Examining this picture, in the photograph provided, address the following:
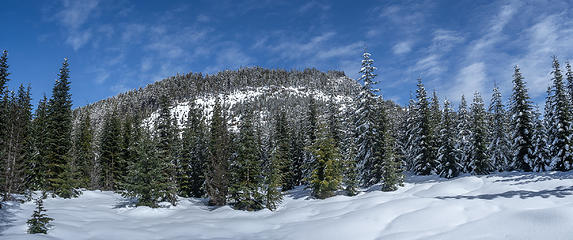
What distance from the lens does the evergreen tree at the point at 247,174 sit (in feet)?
82.2

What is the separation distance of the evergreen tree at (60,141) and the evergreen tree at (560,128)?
46.5 metres

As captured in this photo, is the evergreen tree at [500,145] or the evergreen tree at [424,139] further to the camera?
the evergreen tree at [424,139]

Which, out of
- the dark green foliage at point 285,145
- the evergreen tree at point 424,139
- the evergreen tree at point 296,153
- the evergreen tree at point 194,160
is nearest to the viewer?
the evergreen tree at point 424,139

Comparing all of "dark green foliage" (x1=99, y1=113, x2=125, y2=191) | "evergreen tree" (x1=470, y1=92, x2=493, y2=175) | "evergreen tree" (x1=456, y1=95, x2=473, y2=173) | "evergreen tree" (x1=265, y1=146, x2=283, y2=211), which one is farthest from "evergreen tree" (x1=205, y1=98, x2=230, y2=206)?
"evergreen tree" (x1=470, y1=92, x2=493, y2=175)

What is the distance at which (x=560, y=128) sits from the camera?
2658 centimetres

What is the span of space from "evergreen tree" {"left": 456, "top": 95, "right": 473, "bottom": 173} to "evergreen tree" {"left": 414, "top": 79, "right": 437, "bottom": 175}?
323 cm

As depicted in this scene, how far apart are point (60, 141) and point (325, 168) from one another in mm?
30207

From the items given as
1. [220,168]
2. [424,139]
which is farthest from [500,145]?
[220,168]

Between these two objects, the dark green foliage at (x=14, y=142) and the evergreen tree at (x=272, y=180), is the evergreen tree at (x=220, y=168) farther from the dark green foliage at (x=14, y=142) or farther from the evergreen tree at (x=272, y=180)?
the dark green foliage at (x=14, y=142)

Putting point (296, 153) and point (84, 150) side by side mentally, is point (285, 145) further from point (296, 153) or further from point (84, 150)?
point (84, 150)

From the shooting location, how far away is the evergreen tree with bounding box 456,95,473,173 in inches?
1302

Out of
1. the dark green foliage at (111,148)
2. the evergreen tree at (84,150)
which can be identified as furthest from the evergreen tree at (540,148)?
the evergreen tree at (84,150)

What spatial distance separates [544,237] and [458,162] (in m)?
28.8

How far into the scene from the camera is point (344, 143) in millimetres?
40531
